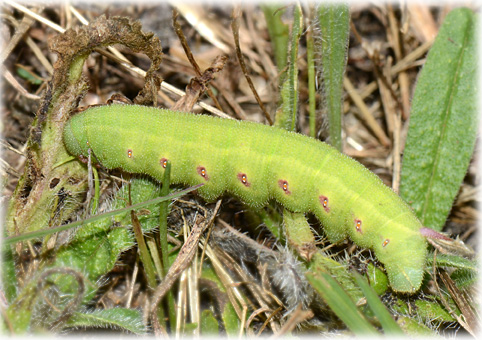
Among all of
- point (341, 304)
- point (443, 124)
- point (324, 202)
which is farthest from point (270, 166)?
point (443, 124)

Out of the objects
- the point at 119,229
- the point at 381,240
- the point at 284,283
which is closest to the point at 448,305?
the point at 381,240

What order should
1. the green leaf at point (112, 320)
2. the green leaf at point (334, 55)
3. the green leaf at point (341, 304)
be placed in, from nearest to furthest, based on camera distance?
the green leaf at point (341, 304) < the green leaf at point (112, 320) < the green leaf at point (334, 55)

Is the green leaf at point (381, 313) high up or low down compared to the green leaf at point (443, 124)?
down

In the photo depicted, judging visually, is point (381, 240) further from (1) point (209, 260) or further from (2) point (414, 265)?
(1) point (209, 260)

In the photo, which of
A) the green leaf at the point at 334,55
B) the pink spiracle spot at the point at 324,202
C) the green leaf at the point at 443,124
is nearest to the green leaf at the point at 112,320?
the pink spiracle spot at the point at 324,202

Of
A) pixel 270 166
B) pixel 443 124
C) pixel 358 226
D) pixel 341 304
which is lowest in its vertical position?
pixel 341 304

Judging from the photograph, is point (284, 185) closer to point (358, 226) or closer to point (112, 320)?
point (358, 226)

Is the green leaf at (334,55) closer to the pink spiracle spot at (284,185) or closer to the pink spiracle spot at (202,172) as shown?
the pink spiracle spot at (284,185)
